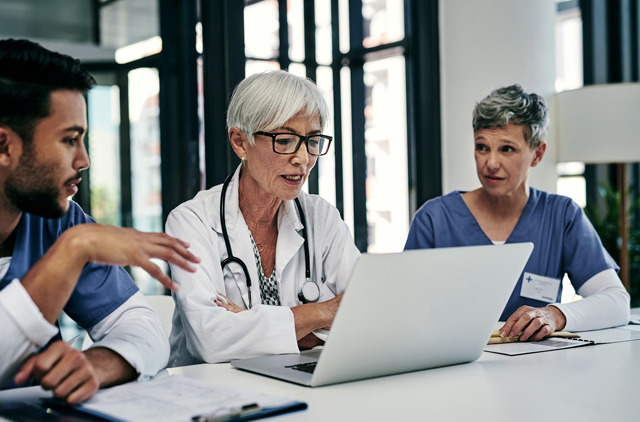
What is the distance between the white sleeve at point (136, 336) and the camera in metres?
1.28

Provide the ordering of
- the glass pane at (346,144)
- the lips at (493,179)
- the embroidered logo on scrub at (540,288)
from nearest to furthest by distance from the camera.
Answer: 1. the embroidered logo on scrub at (540,288)
2. the lips at (493,179)
3. the glass pane at (346,144)

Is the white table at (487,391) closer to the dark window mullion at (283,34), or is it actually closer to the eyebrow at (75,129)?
the eyebrow at (75,129)

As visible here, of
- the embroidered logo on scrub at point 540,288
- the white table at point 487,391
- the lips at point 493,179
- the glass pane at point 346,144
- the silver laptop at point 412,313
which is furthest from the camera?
the glass pane at point 346,144

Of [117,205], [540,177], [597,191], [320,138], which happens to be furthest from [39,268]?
[597,191]

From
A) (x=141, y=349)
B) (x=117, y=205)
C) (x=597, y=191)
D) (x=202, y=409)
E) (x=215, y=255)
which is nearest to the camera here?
(x=202, y=409)

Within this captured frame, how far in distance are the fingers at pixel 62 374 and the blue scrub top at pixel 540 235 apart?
1.48 m

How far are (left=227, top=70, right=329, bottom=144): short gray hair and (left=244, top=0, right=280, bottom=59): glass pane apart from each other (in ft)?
5.45

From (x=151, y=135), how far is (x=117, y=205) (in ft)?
1.26

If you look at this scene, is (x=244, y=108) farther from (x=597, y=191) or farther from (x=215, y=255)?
(x=597, y=191)

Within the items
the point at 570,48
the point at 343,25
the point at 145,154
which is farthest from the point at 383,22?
the point at 145,154

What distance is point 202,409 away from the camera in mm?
989

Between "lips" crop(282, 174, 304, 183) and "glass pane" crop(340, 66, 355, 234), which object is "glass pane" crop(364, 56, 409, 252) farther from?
"lips" crop(282, 174, 304, 183)

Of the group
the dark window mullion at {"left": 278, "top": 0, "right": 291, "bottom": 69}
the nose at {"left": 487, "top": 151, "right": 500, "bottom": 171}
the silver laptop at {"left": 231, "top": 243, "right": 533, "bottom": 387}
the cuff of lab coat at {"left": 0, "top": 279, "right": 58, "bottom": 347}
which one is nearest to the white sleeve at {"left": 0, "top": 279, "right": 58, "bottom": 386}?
the cuff of lab coat at {"left": 0, "top": 279, "right": 58, "bottom": 347}

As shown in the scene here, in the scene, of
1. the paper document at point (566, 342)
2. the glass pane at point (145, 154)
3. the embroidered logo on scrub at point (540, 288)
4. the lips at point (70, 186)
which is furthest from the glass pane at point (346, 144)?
the lips at point (70, 186)
